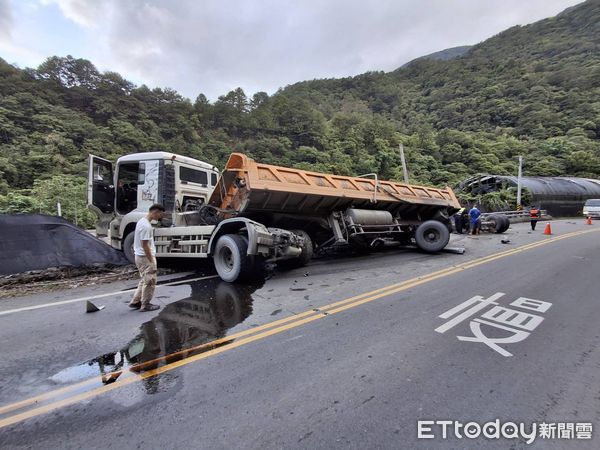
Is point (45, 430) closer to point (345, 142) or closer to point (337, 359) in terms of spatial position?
point (337, 359)

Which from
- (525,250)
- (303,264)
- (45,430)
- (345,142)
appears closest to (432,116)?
(345,142)

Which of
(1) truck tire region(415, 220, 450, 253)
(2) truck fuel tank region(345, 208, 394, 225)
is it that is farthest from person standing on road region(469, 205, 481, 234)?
(2) truck fuel tank region(345, 208, 394, 225)

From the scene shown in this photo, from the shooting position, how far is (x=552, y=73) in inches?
2810

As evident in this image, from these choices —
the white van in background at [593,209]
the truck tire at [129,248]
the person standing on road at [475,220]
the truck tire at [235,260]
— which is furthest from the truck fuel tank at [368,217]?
the white van in background at [593,209]

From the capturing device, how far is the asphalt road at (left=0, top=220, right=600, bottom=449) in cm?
209

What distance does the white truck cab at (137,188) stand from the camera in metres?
7.04

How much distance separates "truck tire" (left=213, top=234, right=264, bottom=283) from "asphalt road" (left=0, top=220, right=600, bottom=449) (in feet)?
1.66

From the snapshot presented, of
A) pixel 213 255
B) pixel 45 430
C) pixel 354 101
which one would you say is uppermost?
pixel 354 101

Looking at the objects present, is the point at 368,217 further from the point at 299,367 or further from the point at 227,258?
the point at 299,367

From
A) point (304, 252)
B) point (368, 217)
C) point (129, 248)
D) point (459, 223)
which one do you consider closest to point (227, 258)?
point (304, 252)

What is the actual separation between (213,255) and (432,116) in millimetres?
75475

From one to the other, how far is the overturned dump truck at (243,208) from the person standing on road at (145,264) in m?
1.59

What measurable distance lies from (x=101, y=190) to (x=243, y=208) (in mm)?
3952

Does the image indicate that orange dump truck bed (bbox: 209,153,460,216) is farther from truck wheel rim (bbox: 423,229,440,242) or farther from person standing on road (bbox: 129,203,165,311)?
person standing on road (bbox: 129,203,165,311)
